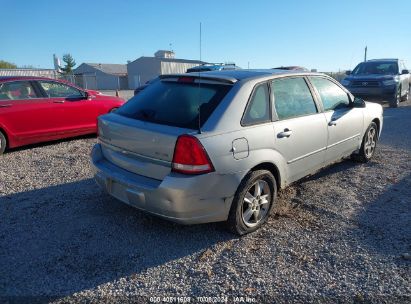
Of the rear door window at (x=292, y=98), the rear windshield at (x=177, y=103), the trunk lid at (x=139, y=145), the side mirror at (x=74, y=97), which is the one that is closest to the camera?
the trunk lid at (x=139, y=145)

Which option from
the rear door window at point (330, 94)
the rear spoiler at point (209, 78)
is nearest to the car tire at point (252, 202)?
the rear spoiler at point (209, 78)

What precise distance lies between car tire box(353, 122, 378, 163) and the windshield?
9.22 meters

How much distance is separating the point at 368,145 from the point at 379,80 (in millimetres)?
8513

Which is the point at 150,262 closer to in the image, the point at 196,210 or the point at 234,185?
the point at 196,210

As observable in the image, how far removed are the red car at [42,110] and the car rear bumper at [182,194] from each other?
4146 mm

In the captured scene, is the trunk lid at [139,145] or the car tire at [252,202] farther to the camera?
the car tire at [252,202]

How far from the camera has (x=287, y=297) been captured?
8.82 ft

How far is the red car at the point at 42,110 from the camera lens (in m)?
6.57

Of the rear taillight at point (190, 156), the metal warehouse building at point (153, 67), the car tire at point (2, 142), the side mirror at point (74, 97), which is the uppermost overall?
the metal warehouse building at point (153, 67)

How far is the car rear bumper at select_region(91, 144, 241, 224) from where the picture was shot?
3074mm

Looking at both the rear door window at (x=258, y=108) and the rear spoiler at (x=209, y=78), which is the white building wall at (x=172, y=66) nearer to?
the rear spoiler at (x=209, y=78)

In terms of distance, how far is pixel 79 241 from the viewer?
3457mm

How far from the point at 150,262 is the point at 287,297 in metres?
1.21

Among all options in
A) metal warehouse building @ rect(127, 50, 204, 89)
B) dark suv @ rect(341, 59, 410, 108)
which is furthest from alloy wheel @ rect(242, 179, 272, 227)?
metal warehouse building @ rect(127, 50, 204, 89)
